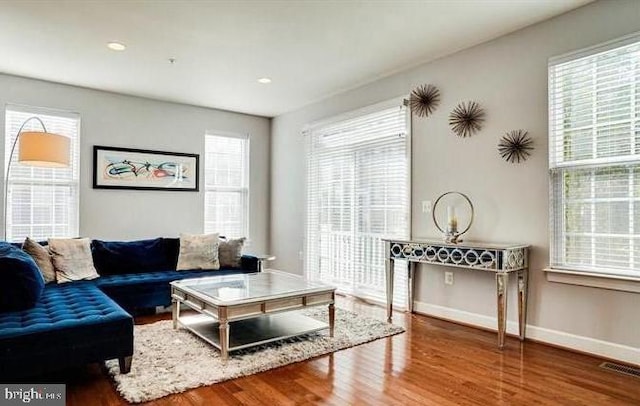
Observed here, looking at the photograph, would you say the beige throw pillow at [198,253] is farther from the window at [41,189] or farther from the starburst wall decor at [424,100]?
the starburst wall decor at [424,100]

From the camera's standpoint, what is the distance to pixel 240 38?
364 centimetres

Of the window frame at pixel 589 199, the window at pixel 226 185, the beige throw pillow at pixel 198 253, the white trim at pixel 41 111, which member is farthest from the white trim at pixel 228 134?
the window frame at pixel 589 199

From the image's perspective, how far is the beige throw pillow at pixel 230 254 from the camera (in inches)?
192

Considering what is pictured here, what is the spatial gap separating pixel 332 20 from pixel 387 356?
2.62 meters

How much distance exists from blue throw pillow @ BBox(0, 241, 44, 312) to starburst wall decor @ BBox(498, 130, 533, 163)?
148 inches

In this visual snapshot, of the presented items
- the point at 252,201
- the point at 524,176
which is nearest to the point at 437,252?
the point at 524,176

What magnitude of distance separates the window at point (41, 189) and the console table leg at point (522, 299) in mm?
4749

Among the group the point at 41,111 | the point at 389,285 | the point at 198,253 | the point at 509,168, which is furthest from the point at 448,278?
the point at 41,111

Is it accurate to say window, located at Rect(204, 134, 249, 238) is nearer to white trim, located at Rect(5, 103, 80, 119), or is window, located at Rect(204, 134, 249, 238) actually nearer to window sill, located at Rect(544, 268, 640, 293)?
white trim, located at Rect(5, 103, 80, 119)

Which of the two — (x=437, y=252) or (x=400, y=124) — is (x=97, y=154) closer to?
(x=400, y=124)

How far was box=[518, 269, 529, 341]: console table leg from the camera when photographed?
3383mm

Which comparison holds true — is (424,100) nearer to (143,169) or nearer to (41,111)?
(143,169)

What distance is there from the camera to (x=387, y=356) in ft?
9.96

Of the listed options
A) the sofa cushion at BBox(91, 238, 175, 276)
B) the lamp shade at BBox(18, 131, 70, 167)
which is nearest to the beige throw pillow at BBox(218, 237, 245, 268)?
the sofa cushion at BBox(91, 238, 175, 276)
